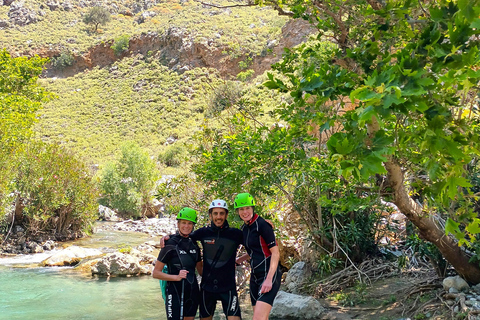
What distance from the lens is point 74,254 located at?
13.5 m

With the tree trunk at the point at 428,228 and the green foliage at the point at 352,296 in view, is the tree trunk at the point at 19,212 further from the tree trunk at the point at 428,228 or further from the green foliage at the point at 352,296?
the tree trunk at the point at 428,228

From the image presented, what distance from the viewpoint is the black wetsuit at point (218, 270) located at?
4.39m

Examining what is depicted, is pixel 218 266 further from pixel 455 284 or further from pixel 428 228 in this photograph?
pixel 455 284

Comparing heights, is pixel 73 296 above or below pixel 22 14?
below

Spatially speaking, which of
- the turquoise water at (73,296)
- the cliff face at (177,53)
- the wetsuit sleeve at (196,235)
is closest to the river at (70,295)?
the turquoise water at (73,296)

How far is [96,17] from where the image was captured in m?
70.7

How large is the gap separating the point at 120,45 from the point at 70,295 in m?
57.0

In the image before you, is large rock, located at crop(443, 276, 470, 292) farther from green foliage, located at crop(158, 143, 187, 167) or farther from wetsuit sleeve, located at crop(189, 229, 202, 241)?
green foliage, located at crop(158, 143, 187, 167)

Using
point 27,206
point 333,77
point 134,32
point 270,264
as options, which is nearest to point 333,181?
point 270,264

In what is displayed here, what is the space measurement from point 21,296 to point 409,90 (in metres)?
10.4

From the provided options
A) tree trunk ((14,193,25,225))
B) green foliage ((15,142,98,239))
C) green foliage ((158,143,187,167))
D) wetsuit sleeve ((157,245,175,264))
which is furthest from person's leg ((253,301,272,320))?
green foliage ((158,143,187,167))

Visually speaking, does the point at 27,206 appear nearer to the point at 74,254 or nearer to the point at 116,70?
the point at 74,254

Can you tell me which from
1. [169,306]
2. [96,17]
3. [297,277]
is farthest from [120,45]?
[169,306]

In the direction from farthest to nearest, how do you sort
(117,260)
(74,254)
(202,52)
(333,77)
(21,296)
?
(202,52) → (74,254) → (117,260) → (21,296) → (333,77)
